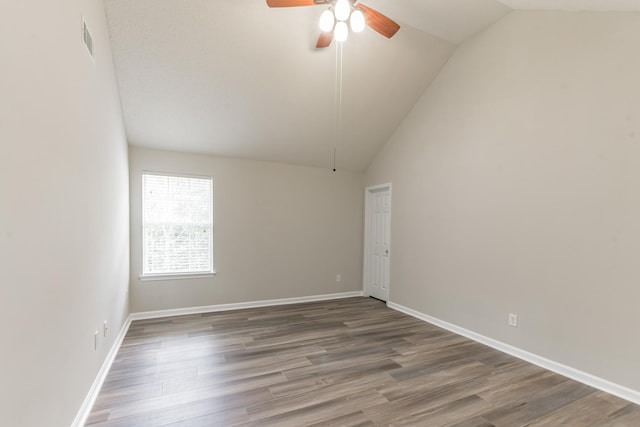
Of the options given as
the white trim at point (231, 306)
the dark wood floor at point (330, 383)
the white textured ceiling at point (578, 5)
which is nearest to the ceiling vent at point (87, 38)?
the dark wood floor at point (330, 383)

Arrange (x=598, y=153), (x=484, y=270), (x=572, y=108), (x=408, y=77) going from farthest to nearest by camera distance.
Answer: (x=408, y=77) → (x=484, y=270) → (x=572, y=108) → (x=598, y=153)

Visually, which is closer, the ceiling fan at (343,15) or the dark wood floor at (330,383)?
the dark wood floor at (330,383)

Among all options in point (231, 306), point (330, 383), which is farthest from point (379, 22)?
point (231, 306)

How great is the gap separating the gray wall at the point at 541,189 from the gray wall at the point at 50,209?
12.8ft

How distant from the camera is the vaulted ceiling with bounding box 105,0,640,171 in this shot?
2.87 meters

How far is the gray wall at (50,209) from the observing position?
1.21 metres

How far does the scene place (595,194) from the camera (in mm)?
2654

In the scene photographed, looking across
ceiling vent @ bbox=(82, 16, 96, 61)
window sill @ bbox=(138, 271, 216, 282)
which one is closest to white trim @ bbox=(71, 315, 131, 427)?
window sill @ bbox=(138, 271, 216, 282)

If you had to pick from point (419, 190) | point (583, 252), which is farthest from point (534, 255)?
point (419, 190)

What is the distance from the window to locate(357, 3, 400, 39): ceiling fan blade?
3253 mm

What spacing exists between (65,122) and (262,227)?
341 centimetres

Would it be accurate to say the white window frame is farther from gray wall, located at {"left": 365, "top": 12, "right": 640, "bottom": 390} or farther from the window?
gray wall, located at {"left": 365, "top": 12, "right": 640, "bottom": 390}

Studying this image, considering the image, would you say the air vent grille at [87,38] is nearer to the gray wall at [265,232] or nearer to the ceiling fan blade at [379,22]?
the ceiling fan blade at [379,22]

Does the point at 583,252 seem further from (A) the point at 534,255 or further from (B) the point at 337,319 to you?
(B) the point at 337,319
